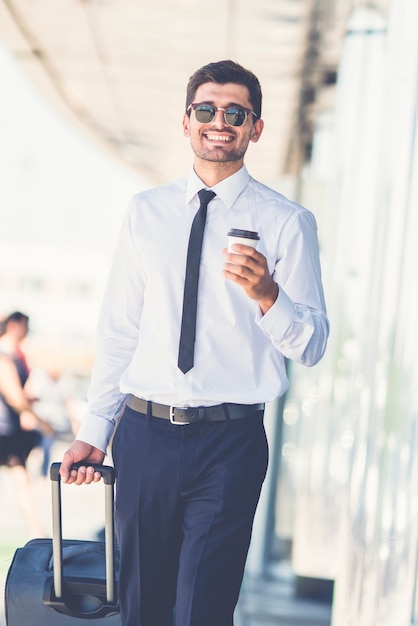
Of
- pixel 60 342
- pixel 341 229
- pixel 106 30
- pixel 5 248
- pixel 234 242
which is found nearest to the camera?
pixel 234 242

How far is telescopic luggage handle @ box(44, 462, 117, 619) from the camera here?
2295 mm

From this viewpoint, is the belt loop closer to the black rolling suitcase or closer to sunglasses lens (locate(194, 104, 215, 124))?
the black rolling suitcase

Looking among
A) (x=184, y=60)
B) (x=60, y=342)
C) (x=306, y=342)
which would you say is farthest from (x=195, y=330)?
(x=60, y=342)

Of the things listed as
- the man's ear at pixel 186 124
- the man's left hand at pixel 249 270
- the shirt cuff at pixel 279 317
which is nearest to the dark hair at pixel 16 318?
the man's ear at pixel 186 124

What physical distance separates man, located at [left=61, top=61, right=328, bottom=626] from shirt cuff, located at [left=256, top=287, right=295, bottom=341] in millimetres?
34

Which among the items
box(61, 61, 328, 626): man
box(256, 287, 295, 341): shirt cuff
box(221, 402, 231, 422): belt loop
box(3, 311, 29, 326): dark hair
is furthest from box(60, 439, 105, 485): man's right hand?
box(3, 311, 29, 326): dark hair

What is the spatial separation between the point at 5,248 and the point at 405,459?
28.4 feet

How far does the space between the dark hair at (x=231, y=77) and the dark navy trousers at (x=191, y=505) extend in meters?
0.71

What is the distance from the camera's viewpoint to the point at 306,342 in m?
2.10

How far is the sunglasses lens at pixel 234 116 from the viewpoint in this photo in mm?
2197

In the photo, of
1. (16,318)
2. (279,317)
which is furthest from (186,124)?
(16,318)

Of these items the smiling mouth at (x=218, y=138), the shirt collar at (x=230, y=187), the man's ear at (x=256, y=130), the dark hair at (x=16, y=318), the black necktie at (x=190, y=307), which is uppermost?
the man's ear at (x=256, y=130)

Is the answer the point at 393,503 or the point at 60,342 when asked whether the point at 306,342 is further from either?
the point at 60,342

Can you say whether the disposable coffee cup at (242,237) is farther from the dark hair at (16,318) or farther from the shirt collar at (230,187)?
the dark hair at (16,318)
